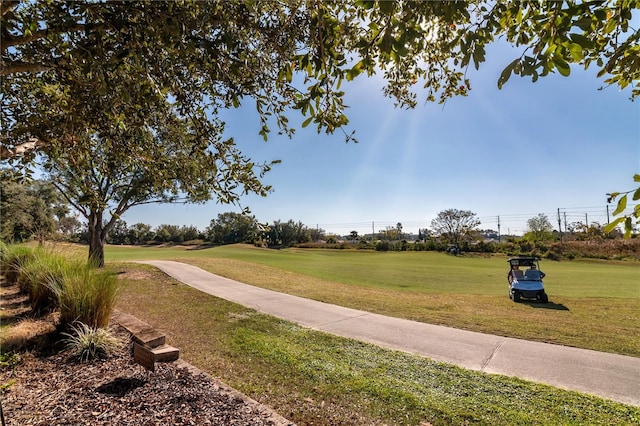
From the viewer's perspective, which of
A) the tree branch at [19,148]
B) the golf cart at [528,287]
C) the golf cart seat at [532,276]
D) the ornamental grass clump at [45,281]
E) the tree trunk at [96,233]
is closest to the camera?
the tree branch at [19,148]

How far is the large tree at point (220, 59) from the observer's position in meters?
1.74

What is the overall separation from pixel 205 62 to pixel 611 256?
46.1 metres

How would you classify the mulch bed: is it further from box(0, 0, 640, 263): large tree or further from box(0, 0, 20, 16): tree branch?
box(0, 0, 20, 16): tree branch

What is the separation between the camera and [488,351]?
5441 millimetres

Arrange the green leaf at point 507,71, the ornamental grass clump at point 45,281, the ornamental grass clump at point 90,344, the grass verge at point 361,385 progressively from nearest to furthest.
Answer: the green leaf at point 507,71
the grass verge at point 361,385
the ornamental grass clump at point 90,344
the ornamental grass clump at point 45,281

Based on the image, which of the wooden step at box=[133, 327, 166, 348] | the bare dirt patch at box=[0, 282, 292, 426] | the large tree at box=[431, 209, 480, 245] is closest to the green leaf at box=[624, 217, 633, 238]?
the bare dirt patch at box=[0, 282, 292, 426]

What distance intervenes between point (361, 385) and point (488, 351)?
2826 mm

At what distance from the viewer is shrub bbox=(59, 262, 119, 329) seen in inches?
188

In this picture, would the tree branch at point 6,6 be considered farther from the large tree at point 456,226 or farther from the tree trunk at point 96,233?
the large tree at point 456,226

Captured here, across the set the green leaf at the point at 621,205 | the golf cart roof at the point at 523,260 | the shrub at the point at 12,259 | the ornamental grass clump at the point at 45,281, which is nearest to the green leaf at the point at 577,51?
the green leaf at the point at 621,205

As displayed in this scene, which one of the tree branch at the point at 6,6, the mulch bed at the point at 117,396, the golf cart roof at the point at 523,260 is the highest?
the tree branch at the point at 6,6

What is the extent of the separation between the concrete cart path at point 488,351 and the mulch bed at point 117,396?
319cm

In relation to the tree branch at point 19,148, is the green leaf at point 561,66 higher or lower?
lower

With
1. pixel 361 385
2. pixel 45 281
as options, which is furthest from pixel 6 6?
pixel 45 281
